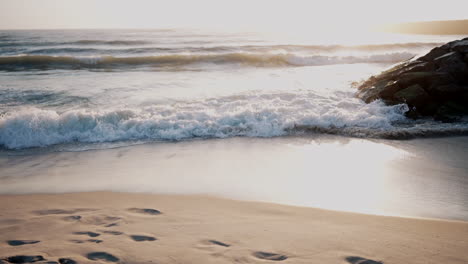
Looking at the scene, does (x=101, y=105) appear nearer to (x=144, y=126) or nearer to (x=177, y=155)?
(x=144, y=126)

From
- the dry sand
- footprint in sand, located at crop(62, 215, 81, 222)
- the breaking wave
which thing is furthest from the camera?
the breaking wave

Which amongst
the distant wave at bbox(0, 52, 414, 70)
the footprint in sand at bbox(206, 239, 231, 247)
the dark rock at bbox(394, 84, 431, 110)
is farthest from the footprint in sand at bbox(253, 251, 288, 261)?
the distant wave at bbox(0, 52, 414, 70)

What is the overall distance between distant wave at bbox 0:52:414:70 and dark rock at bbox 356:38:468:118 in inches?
381

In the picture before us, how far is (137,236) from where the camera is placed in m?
2.91

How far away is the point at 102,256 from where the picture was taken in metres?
2.59

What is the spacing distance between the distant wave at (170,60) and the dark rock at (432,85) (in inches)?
381

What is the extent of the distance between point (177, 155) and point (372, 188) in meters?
2.98

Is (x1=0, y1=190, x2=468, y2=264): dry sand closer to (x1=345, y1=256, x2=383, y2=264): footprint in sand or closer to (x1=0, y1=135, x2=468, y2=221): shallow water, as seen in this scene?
(x1=345, y1=256, x2=383, y2=264): footprint in sand

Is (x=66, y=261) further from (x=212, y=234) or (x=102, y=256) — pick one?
(x=212, y=234)

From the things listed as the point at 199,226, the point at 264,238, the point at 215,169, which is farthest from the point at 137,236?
the point at 215,169

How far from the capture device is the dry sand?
262 cm

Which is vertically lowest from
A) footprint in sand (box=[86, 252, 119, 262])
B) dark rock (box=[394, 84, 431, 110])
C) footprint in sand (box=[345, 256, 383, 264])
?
footprint in sand (box=[86, 252, 119, 262])

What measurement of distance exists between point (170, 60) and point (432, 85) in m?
13.4

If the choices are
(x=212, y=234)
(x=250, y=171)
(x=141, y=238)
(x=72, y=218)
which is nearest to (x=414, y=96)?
(x=250, y=171)
